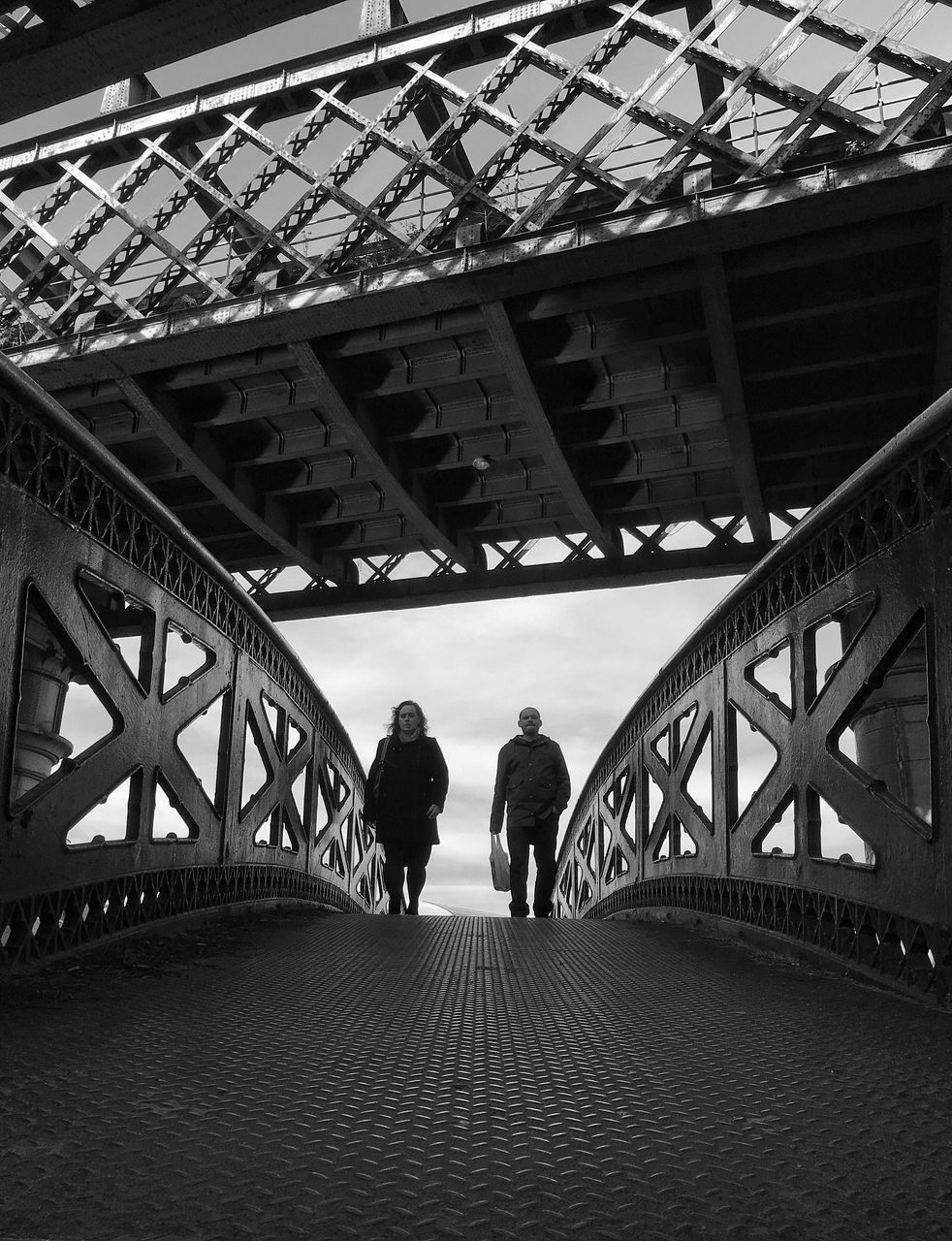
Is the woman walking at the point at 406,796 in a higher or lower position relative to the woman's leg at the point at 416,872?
higher

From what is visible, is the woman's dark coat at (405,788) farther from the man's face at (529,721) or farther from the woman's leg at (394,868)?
the man's face at (529,721)

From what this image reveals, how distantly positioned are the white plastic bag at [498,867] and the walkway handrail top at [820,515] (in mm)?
3093

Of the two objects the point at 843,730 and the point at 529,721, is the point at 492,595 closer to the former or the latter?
the point at 529,721

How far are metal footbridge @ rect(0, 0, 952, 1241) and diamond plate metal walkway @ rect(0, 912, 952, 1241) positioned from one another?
0.05ft

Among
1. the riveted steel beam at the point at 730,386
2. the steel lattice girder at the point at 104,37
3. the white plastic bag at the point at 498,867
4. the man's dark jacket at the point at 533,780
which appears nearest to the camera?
the steel lattice girder at the point at 104,37

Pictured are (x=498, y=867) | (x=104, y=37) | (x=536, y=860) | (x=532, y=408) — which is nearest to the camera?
(x=104, y=37)

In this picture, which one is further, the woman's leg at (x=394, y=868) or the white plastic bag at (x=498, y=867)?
the white plastic bag at (x=498, y=867)

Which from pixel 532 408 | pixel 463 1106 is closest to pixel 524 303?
pixel 532 408

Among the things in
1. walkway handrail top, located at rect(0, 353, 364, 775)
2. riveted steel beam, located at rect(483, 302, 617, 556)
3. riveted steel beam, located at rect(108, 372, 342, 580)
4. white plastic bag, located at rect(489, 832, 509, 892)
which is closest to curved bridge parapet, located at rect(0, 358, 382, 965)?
walkway handrail top, located at rect(0, 353, 364, 775)

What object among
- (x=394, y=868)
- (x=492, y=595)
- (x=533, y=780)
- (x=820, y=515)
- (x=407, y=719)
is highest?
(x=492, y=595)

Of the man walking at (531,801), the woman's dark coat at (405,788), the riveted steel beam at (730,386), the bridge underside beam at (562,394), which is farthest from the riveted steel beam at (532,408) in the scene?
the woman's dark coat at (405,788)

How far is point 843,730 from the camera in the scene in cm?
440

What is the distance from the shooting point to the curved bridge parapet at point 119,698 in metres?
3.67

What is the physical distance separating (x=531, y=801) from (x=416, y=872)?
4.20 feet
